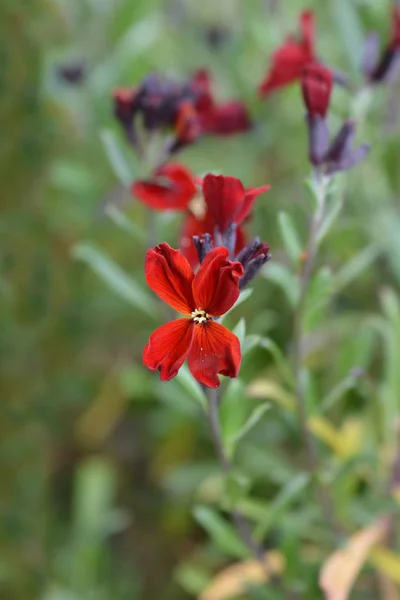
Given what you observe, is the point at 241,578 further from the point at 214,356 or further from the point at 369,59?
A: the point at 369,59

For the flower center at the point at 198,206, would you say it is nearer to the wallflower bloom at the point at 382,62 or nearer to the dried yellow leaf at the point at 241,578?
the wallflower bloom at the point at 382,62

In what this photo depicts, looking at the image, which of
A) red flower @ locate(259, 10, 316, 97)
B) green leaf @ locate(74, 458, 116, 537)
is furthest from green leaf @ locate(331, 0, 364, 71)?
green leaf @ locate(74, 458, 116, 537)

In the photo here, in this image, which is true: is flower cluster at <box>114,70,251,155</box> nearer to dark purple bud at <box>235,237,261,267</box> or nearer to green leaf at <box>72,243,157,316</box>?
green leaf at <box>72,243,157,316</box>

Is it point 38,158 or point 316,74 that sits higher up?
point 38,158

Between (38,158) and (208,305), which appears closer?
(208,305)

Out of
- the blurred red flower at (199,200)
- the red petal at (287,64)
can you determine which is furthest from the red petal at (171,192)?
the red petal at (287,64)

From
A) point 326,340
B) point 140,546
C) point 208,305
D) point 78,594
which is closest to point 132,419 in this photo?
point 140,546

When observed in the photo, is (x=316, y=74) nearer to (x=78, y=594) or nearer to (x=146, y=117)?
(x=146, y=117)
